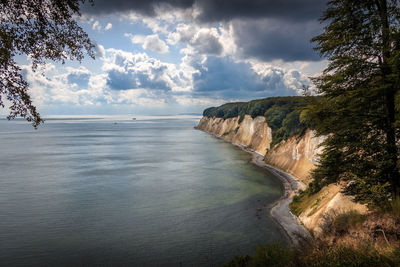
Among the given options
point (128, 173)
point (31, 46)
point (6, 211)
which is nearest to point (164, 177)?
point (128, 173)

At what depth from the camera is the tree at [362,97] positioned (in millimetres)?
11109

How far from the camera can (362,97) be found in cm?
1126

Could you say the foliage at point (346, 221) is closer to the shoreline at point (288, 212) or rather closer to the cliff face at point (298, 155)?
the shoreline at point (288, 212)

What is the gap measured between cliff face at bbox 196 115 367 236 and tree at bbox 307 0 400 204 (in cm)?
178

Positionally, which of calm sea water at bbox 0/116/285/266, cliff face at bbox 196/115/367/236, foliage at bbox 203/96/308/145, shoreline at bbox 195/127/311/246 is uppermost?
foliage at bbox 203/96/308/145

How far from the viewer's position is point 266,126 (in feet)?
224

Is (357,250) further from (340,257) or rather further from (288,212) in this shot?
(288,212)

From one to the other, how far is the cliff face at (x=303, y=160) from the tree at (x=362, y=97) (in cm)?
178

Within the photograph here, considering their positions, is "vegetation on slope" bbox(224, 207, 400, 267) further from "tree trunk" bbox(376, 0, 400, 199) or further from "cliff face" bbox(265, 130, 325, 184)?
"cliff face" bbox(265, 130, 325, 184)

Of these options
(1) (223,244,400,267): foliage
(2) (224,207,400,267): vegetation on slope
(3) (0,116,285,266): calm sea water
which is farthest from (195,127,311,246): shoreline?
(1) (223,244,400,267): foliage

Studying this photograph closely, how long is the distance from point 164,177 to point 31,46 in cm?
3746

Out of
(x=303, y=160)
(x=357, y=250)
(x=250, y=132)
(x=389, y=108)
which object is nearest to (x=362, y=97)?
(x=389, y=108)

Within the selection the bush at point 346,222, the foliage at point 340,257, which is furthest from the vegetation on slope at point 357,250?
the bush at point 346,222

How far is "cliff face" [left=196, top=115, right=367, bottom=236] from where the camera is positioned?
18672mm
